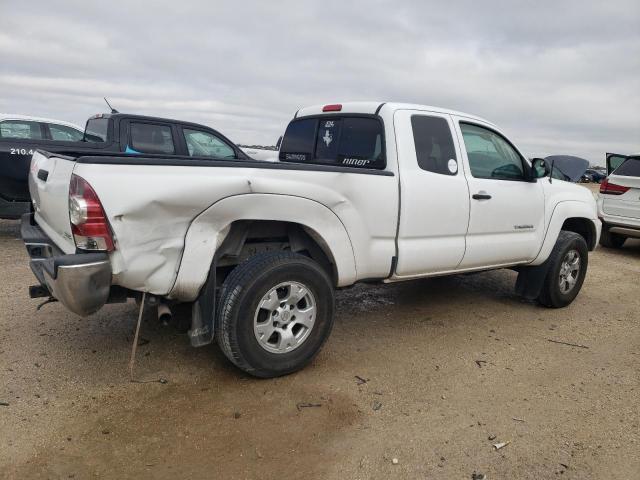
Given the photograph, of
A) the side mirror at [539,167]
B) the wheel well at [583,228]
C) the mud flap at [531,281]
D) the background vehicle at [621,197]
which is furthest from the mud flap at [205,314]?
the background vehicle at [621,197]

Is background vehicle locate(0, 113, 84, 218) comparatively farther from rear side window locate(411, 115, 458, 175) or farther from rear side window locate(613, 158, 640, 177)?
rear side window locate(613, 158, 640, 177)

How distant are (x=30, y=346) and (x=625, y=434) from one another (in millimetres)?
3977

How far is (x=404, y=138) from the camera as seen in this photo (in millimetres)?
3797

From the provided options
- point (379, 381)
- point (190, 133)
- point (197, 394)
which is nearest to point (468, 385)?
point (379, 381)

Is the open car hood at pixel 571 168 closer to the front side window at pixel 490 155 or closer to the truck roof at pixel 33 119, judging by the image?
the front side window at pixel 490 155

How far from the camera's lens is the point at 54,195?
297 centimetres

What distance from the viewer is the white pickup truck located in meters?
2.66

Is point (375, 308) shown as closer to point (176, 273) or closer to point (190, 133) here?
point (176, 273)

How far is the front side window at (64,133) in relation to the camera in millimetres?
8321

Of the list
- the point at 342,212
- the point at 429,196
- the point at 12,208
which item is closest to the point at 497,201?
the point at 429,196

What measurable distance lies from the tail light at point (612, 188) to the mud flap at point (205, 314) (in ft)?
26.8

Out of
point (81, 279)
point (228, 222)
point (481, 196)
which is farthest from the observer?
point (481, 196)

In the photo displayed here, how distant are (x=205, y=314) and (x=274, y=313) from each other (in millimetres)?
441

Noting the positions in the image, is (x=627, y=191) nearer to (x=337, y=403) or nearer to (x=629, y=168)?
(x=629, y=168)
